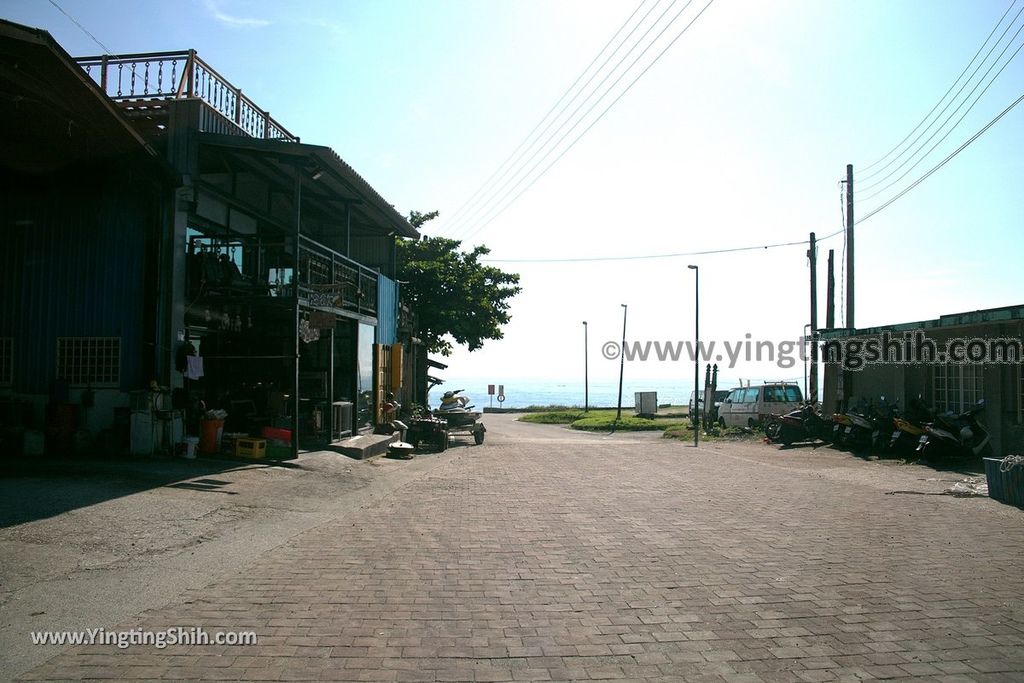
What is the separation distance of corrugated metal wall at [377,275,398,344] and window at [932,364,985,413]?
49.5 feet

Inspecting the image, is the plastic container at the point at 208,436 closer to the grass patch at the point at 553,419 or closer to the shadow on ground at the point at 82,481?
the shadow on ground at the point at 82,481

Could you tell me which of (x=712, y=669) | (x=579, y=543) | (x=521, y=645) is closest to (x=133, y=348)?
(x=579, y=543)

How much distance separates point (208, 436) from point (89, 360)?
2484 millimetres

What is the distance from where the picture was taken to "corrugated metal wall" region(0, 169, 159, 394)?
12.8 m

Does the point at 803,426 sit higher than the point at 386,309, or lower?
lower

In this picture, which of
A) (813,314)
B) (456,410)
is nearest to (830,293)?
(813,314)

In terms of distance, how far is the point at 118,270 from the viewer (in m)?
12.8

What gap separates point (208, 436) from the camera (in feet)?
42.8

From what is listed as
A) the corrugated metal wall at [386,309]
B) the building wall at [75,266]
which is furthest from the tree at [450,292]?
the building wall at [75,266]

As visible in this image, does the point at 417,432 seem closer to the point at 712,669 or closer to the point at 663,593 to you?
the point at 663,593

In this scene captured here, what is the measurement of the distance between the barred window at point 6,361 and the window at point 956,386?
2024cm

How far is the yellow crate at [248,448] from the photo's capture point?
42.4 ft

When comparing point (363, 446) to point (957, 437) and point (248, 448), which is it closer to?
point (248, 448)

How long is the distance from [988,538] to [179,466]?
11380 millimetres
